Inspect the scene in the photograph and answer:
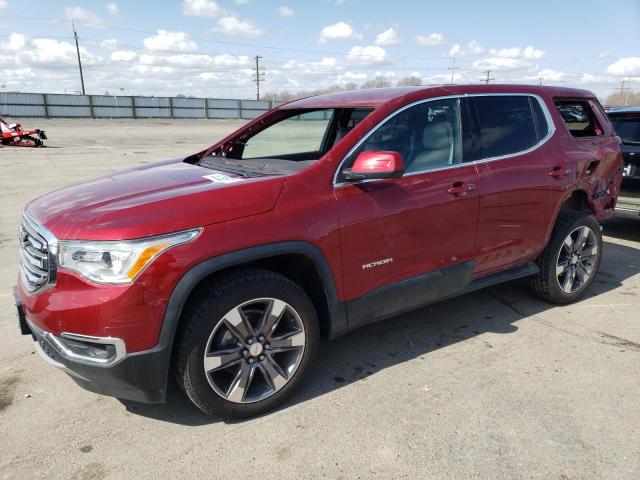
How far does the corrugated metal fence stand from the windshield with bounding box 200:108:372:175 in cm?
4018

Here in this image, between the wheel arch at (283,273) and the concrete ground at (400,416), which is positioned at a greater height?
the wheel arch at (283,273)

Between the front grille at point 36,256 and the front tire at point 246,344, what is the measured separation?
69 centimetres

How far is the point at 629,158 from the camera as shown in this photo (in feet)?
20.0

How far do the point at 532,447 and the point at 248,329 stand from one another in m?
1.55

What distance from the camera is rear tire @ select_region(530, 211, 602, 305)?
4.16 m

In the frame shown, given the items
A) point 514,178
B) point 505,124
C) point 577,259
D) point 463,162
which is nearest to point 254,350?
point 463,162

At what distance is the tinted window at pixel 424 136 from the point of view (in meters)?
3.18

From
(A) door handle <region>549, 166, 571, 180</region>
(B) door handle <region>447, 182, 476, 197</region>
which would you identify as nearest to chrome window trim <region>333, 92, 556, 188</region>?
(B) door handle <region>447, 182, 476, 197</region>

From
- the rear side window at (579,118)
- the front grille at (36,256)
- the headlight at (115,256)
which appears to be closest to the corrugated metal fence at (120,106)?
the rear side window at (579,118)

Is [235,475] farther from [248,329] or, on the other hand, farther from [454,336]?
[454,336]

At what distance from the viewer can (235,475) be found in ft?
7.84

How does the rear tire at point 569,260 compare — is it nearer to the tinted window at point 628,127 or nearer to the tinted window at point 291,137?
the tinted window at point 291,137

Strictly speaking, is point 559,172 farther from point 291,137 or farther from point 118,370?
point 118,370

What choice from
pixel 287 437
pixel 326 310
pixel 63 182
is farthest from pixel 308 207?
pixel 63 182
